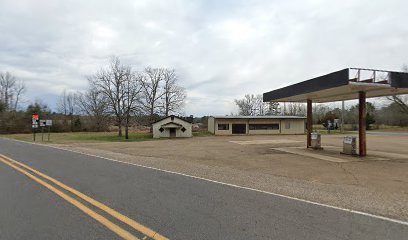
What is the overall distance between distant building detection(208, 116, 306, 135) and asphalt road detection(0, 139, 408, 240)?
135 feet

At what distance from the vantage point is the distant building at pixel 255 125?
49.1 metres

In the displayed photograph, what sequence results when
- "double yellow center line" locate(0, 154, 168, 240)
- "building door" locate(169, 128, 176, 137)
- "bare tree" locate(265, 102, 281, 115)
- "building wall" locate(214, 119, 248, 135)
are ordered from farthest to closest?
1. "bare tree" locate(265, 102, 281, 115)
2. "building wall" locate(214, 119, 248, 135)
3. "building door" locate(169, 128, 176, 137)
4. "double yellow center line" locate(0, 154, 168, 240)

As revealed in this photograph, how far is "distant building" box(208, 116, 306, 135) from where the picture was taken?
49062 mm

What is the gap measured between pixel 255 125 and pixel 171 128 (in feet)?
48.8

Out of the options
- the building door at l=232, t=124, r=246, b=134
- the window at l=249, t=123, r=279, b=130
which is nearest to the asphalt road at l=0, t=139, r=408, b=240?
the building door at l=232, t=124, r=246, b=134

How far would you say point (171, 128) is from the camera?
46438 mm

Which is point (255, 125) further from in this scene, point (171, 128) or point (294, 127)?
point (171, 128)

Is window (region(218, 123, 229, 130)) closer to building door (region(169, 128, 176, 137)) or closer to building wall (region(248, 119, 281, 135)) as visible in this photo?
building wall (region(248, 119, 281, 135))

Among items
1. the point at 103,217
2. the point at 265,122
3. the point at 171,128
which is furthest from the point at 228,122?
the point at 103,217

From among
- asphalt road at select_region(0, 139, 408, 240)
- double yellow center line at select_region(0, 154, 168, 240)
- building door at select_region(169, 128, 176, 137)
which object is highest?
building door at select_region(169, 128, 176, 137)

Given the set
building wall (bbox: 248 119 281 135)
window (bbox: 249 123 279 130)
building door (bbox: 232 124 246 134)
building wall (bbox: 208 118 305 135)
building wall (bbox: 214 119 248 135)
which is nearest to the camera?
building wall (bbox: 214 119 248 135)

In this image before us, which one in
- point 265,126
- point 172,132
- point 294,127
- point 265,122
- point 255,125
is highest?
point 265,122

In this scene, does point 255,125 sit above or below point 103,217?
above

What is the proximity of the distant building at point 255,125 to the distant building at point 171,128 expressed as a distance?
5227mm
